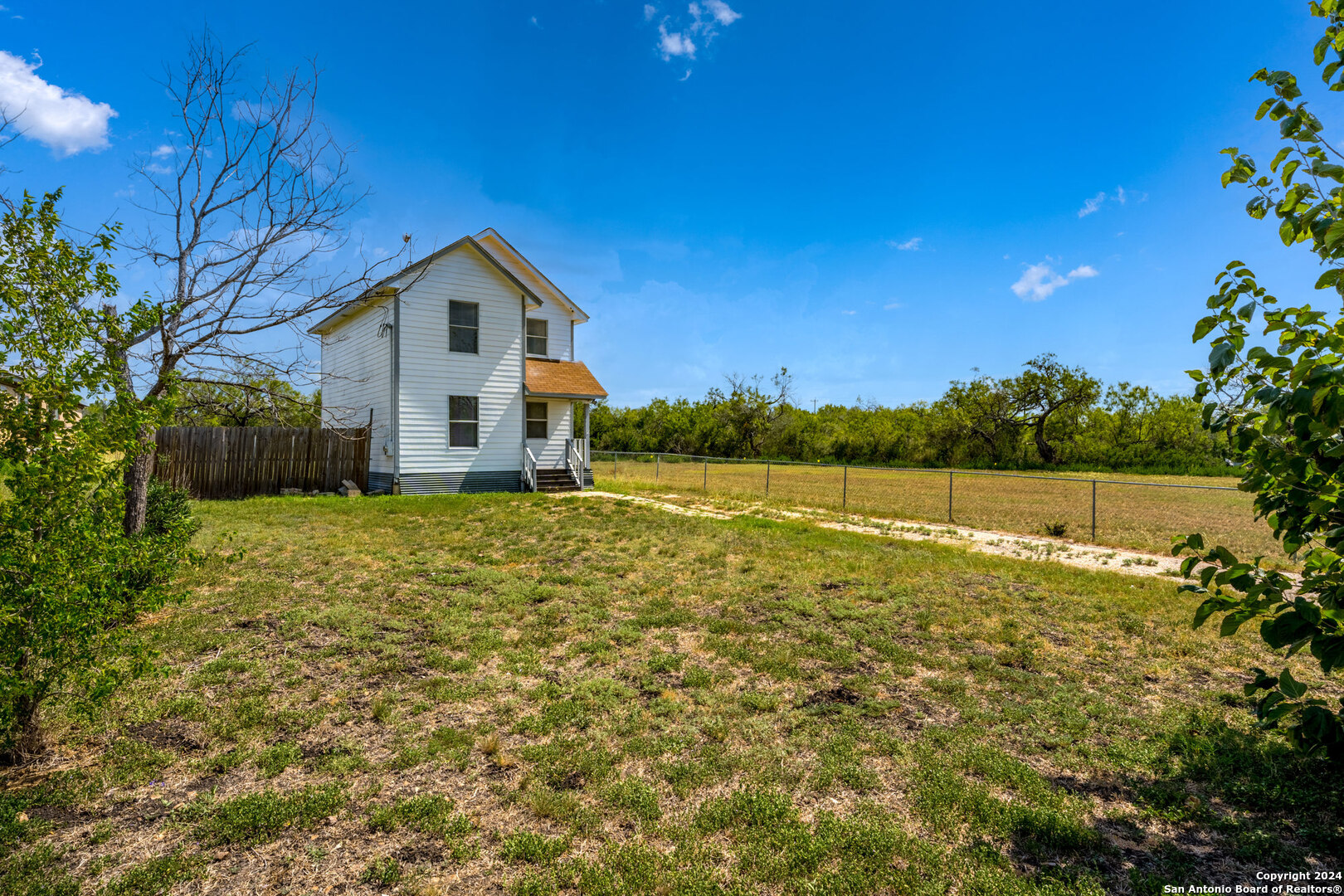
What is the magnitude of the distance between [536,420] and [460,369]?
108 inches

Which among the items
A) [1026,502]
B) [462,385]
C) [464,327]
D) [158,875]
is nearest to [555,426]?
[462,385]

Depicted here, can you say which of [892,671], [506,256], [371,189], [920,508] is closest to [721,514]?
[920,508]

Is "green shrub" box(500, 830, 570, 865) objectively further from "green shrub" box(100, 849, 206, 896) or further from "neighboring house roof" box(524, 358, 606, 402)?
"neighboring house roof" box(524, 358, 606, 402)

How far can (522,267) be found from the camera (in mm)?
18516

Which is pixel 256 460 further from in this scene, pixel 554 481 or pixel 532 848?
pixel 532 848

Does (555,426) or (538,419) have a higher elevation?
(538,419)

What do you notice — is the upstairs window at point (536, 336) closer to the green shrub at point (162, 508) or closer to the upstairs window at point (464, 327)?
the upstairs window at point (464, 327)

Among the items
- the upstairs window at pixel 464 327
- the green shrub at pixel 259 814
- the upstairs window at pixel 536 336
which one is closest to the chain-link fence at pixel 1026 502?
the upstairs window at pixel 536 336

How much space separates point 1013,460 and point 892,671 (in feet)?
131

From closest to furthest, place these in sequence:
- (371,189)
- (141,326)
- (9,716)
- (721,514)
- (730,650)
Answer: (9,716)
(141,326)
(730,650)
(371,189)
(721,514)

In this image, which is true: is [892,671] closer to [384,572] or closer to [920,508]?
[384,572]

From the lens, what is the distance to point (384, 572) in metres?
7.29

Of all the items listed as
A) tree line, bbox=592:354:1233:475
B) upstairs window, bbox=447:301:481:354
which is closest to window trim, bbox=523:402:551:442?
upstairs window, bbox=447:301:481:354

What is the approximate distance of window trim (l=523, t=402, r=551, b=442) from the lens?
17531 mm
